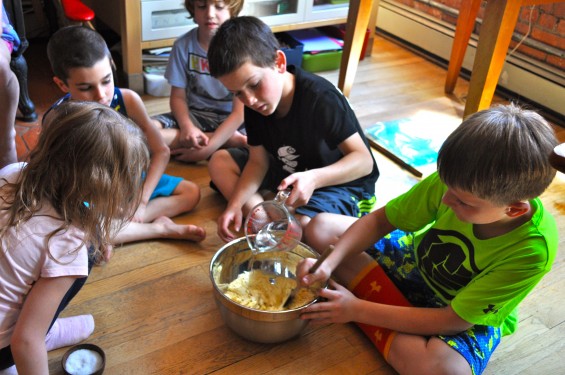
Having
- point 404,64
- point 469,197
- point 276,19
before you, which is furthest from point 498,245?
point 404,64

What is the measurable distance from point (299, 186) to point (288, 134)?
0.21 m

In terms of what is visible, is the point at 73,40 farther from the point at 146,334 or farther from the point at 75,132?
the point at 146,334

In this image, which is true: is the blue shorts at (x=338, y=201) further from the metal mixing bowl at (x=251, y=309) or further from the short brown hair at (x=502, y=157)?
the short brown hair at (x=502, y=157)

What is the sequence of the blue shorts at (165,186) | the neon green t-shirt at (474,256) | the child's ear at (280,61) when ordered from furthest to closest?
1. the blue shorts at (165,186)
2. the child's ear at (280,61)
3. the neon green t-shirt at (474,256)

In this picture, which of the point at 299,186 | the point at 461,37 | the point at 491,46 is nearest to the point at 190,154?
the point at 299,186

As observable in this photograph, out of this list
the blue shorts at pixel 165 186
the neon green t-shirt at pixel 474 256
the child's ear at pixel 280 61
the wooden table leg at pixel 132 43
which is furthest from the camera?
the wooden table leg at pixel 132 43

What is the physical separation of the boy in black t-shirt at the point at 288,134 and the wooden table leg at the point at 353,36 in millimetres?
687

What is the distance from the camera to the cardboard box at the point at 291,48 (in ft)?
7.34

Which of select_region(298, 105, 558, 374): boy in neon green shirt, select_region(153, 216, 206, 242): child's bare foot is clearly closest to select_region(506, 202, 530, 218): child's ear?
select_region(298, 105, 558, 374): boy in neon green shirt

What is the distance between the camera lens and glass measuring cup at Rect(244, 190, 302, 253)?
1217mm

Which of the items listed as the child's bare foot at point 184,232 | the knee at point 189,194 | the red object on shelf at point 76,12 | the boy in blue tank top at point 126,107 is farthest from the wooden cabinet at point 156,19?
the child's bare foot at point 184,232

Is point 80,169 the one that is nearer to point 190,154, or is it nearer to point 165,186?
point 165,186

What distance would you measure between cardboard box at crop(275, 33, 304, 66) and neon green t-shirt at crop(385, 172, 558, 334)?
3.79 feet

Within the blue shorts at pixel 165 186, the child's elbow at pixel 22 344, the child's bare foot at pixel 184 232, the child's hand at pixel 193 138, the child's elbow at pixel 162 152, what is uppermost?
the child's elbow at pixel 22 344
